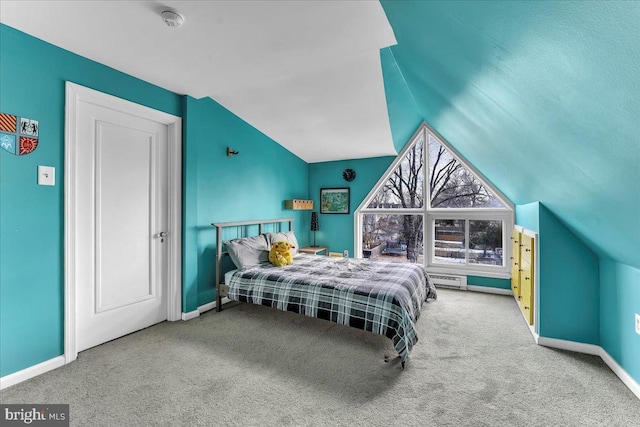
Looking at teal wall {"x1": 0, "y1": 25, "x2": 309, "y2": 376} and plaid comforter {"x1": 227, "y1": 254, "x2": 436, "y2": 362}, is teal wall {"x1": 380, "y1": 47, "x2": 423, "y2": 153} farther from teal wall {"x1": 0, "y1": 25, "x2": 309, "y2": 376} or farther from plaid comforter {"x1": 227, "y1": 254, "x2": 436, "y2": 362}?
teal wall {"x1": 0, "y1": 25, "x2": 309, "y2": 376}

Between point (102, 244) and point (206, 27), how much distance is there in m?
2.05

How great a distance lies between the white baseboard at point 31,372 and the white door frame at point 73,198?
2.4 inches

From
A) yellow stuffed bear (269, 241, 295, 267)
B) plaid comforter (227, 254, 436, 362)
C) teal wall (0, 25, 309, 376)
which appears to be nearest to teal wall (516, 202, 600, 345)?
plaid comforter (227, 254, 436, 362)

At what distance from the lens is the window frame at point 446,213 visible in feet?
13.7

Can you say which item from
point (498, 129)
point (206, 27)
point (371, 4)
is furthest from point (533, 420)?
point (206, 27)

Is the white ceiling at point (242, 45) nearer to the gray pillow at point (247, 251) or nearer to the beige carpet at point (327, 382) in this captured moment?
the gray pillow at point (247, 251)

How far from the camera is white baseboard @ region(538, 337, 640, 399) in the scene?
75.6 inches

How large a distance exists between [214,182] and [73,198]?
1.45 metres

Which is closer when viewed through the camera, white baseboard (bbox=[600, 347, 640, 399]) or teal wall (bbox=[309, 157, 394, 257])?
white baseboard (bbox=[600, 347, 640, 399])

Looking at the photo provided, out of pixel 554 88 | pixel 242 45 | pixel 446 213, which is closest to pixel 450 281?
pixel 446 213

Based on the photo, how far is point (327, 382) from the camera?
2.01 metres

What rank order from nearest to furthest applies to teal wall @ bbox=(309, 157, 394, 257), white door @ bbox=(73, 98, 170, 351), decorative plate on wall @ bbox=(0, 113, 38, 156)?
decorative plate on wall @ bbox=(0, 113, 38, 156)
white door @ bbox=(73, 98, 170, 351)
teal wall @ bbox=(309, 157, 394, 257)
